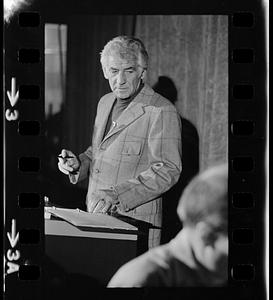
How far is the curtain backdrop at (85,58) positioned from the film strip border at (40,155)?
0.19ft

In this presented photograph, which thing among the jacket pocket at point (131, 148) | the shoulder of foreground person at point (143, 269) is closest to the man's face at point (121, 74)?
the jacket pocket at point (131, 148)

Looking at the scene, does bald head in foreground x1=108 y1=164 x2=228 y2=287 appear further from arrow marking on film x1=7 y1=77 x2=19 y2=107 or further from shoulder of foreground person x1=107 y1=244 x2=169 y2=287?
arrow marking on film x1=7 y1=77 x2=19 y2=107

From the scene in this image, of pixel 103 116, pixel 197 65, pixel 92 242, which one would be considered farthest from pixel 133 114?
pixel 92 242

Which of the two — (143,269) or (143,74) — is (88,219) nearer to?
(143,269)

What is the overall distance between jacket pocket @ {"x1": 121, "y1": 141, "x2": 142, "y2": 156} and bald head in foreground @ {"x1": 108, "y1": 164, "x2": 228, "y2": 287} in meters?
0.13

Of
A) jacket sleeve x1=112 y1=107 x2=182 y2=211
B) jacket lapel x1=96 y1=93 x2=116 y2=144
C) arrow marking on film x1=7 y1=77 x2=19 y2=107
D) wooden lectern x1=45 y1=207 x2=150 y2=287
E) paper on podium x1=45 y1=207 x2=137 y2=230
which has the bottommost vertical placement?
wooden lectern x1=45 y1=207 x2=150 y2=287

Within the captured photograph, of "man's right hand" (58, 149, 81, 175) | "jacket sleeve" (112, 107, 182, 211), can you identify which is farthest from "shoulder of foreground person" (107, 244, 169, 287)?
"man's right hand" (58, 149, 81, 175)

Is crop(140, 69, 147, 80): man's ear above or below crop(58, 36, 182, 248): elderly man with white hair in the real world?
above

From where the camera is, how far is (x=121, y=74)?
1970 millimetres

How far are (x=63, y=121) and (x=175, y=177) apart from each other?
26cm

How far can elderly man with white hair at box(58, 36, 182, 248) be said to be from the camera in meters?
1.97
